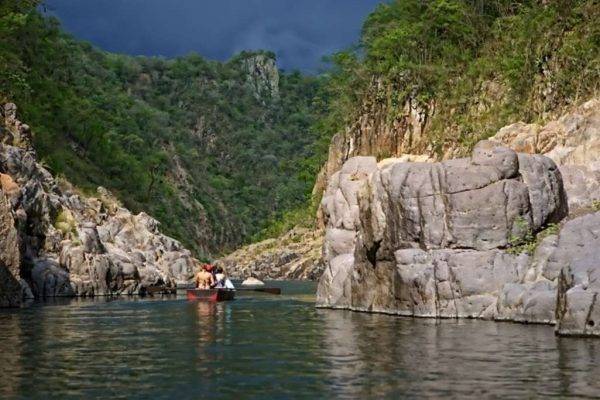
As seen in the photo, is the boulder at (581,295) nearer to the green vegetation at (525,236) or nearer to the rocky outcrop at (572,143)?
the green vegetation at (525,236)

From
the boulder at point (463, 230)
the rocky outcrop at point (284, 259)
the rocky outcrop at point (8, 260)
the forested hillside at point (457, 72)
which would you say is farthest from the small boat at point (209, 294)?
the rocky outcrop at point (284, 259)

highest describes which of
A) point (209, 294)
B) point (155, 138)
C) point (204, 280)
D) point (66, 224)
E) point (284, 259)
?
point (155, 138)

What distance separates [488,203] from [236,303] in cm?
1711

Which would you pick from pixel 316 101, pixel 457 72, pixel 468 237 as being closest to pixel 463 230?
pixel 468 237

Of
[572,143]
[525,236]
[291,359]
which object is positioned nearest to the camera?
[291,359]

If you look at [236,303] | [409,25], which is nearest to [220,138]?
[409,25]

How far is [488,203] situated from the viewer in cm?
3000

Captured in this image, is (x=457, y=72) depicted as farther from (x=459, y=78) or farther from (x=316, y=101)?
(x=316, y=101)

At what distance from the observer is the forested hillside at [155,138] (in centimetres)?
8562

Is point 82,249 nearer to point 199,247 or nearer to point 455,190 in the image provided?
point 455,190

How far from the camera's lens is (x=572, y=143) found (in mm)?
42938

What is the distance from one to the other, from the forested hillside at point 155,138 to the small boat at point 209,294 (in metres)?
28.6

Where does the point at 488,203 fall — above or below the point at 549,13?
below

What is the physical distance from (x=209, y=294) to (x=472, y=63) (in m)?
35.3
